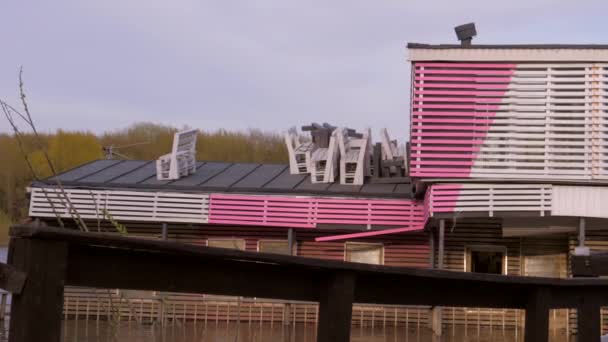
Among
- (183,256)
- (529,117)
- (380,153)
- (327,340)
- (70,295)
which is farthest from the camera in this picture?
(380,153)

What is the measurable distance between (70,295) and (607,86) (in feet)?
48.1

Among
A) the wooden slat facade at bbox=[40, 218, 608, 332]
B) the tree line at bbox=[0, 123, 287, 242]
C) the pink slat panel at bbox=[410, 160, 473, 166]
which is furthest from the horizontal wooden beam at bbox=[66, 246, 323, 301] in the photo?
the tree line at bbox=[0, 123, 287, 242]

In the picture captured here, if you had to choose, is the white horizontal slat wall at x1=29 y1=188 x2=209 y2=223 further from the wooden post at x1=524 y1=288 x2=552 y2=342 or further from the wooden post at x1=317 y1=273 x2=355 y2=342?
the wooden post at x1=317 y1=273 x2=355 y2=342

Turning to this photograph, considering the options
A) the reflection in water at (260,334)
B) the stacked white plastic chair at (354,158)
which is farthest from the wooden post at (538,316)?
the stacked white plastic chair at (354,158)

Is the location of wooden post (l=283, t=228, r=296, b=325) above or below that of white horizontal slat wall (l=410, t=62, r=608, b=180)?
below

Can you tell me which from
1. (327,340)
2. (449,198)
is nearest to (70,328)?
(449,198)

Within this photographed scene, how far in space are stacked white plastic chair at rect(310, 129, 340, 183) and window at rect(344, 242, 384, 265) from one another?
201 centimetres

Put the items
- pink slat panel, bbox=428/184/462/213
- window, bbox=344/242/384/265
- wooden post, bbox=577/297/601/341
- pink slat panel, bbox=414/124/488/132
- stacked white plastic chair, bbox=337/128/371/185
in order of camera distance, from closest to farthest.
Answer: wooden post, bbox=577/297/601/341 < pink slat panel, bbox=414/124/488/132 < pink slat panel, bbox=428/184/462/213 < window, bbox=344/242/384/265 < stacked white plastic chair, bbox=337/128/371/185

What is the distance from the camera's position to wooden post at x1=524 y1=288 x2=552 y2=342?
533 cm

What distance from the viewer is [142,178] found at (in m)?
27.5

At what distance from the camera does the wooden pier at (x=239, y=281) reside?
11.0 feet

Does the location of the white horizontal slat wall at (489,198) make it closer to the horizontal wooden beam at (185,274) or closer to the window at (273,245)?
the window at (273,245)

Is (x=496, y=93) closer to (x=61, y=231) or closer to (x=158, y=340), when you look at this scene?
(x=158, y=340)

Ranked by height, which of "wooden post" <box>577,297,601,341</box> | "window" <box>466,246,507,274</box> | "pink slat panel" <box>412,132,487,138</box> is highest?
"pink slat panel" <box>412,132,487,138</box>
